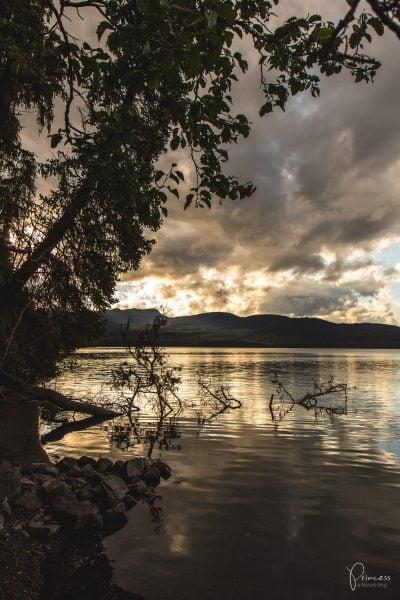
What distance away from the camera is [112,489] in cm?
1173

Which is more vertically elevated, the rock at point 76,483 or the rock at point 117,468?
the rock at point 76,483

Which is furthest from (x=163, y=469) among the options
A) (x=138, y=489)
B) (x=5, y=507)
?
(x=5, y=507)

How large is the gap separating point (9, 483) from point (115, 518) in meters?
2.70

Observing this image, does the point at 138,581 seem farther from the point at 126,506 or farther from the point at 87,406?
the point at 87,406

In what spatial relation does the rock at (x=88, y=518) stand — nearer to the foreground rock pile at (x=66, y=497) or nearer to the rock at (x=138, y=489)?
the foreground rock pile at (x=66, y=497)

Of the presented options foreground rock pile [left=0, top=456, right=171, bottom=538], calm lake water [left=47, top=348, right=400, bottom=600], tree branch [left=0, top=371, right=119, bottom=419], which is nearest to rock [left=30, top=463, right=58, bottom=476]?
foreground rock pile [left=0, top=456, right=171, bottom=538]

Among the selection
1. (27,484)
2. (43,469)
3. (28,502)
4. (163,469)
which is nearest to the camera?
(28,502)

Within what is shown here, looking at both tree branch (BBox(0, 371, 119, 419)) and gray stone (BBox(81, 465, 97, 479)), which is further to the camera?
tree branch (BBox(0, 371, 119, 419))

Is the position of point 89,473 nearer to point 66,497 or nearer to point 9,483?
point 66,497

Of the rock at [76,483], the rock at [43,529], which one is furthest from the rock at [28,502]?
the rock at [76,483]

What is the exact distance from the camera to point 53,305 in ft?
44.5

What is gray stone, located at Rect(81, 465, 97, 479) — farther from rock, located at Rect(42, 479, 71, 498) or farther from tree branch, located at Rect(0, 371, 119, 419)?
tree branch, located at Rect(0, 371, 119, 419)

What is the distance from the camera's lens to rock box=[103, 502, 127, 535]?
1026 centimetres

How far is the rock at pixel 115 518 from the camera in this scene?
10262mm
